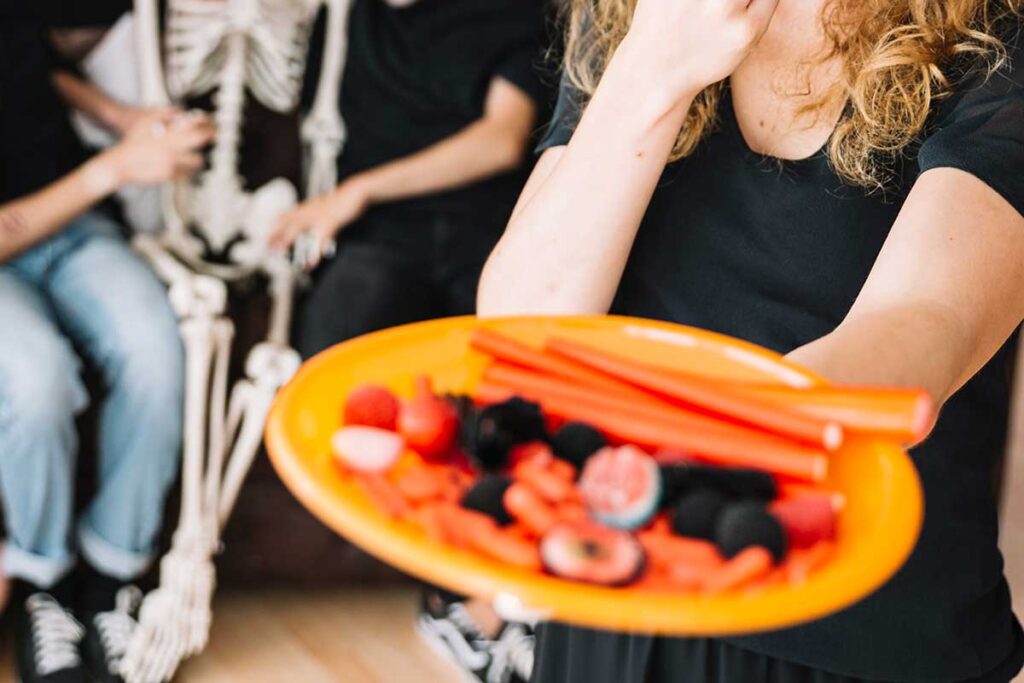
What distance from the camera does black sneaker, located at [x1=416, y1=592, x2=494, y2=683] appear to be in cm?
165

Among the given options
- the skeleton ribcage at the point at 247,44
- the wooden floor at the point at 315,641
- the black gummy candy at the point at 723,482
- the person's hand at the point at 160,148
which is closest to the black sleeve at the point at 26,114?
the person's hand at the point at 160,148

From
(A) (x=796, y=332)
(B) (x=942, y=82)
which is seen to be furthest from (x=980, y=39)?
(A) (x=796, y=332)

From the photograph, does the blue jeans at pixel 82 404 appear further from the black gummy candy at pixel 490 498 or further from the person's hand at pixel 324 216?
the black gummy candy at pixel 490 498

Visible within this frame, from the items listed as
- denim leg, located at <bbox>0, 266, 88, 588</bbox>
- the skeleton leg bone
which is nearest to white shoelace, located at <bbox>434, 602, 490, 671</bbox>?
the skeleton leg bone

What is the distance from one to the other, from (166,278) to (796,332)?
47.9 inches

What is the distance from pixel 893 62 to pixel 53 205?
4.47 ft

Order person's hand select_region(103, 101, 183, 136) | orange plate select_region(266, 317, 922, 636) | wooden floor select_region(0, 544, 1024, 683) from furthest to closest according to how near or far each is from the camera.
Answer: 1. person's hand select_region(103, 101, 183, 136)
2. wooden floor select_region(0, 544, 1024, 683)
3. orange plate select_region(266, 317, 922, 636)

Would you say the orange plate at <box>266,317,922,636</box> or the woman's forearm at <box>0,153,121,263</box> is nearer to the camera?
the orange plate at <box>266,317,922,636</box>

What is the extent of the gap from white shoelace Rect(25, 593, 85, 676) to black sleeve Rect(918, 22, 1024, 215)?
1.34 meters

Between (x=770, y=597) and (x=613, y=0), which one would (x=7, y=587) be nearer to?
(x=613, y=0)

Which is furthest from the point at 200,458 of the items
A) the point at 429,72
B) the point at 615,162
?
the point at 615,162

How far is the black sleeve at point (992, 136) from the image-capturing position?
636 millimetres

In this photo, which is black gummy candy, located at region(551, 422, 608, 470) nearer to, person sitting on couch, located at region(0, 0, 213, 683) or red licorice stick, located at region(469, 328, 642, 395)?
red licorice stick, located at region(469, 328, 642, 395)

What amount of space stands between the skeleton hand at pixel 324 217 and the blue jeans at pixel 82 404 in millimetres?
268
